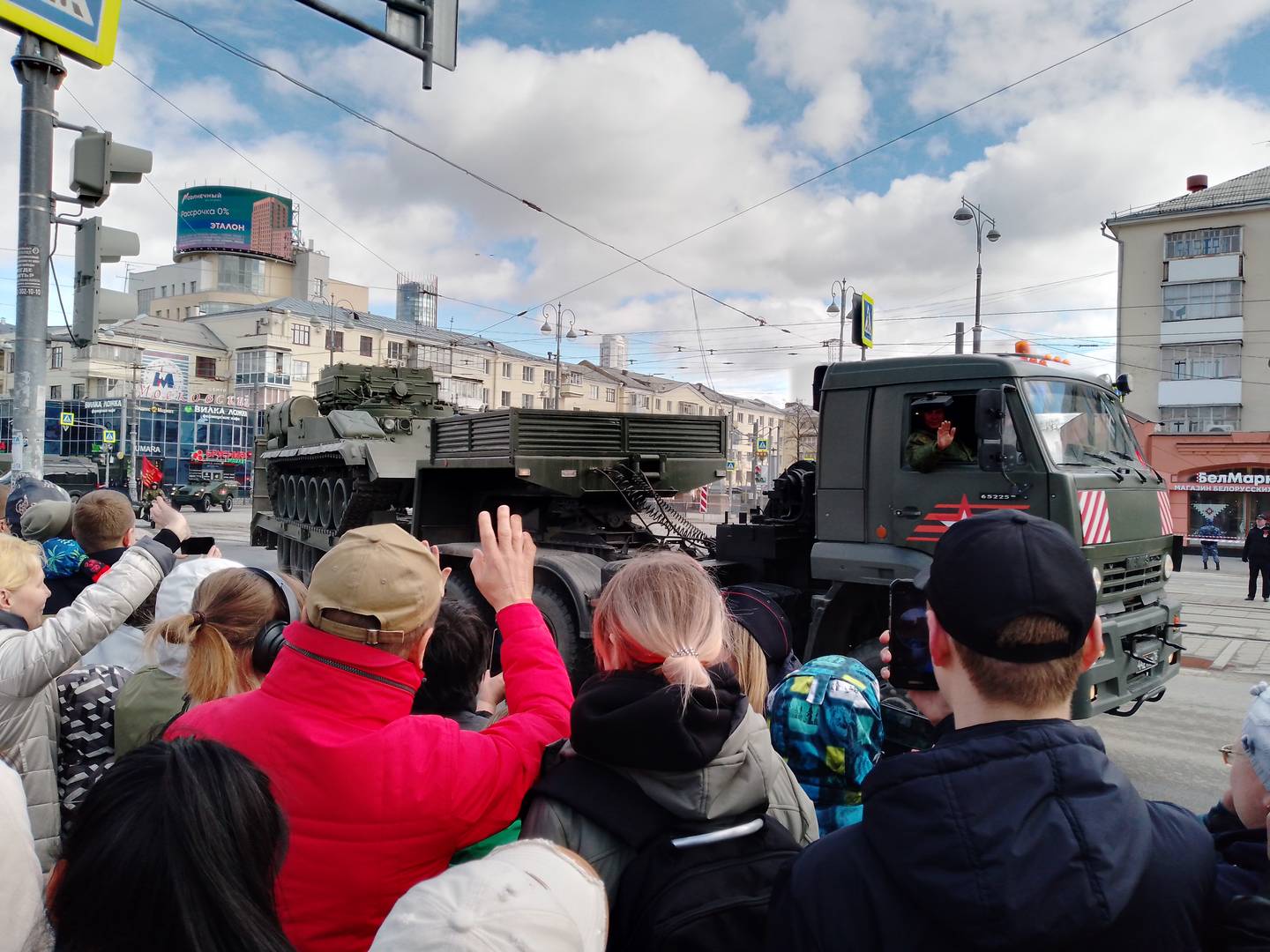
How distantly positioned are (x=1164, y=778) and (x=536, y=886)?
5524 millimetres

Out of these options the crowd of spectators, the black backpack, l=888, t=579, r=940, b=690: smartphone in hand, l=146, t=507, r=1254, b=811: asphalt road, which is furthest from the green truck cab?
the black backpack

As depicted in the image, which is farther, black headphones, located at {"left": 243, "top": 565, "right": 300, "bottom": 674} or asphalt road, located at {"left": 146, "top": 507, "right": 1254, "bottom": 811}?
asphalt road, located at {"left": 146, "top": 507, "right": 1254, "bottom": 811}

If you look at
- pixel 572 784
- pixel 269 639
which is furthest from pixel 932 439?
pixel 572 784

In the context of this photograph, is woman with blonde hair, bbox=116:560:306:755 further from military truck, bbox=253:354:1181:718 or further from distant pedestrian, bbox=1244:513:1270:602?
distant pedestrian, bbox=1244:513:1270:602

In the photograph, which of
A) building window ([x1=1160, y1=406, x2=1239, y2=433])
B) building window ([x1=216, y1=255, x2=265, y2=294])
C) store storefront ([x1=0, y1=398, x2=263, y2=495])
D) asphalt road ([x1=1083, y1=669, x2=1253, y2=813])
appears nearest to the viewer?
asphalt road ([x1=1083, y1=669, x2=1253, y2=813])

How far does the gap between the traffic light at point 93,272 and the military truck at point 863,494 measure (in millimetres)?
2802

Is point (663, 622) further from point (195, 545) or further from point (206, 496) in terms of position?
point (206, 496)

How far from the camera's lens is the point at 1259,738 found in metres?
1.44

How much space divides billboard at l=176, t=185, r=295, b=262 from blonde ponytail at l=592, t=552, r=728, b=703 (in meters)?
81.6

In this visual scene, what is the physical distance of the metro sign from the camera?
4508mm

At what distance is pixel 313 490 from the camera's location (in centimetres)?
1222

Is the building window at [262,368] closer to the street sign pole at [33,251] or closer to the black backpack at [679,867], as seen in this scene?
the street sign pole at [33,251]

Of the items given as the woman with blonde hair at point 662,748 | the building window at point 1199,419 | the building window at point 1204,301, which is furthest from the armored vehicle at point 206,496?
the building window at point 1204,301

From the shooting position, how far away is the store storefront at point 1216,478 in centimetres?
2869
